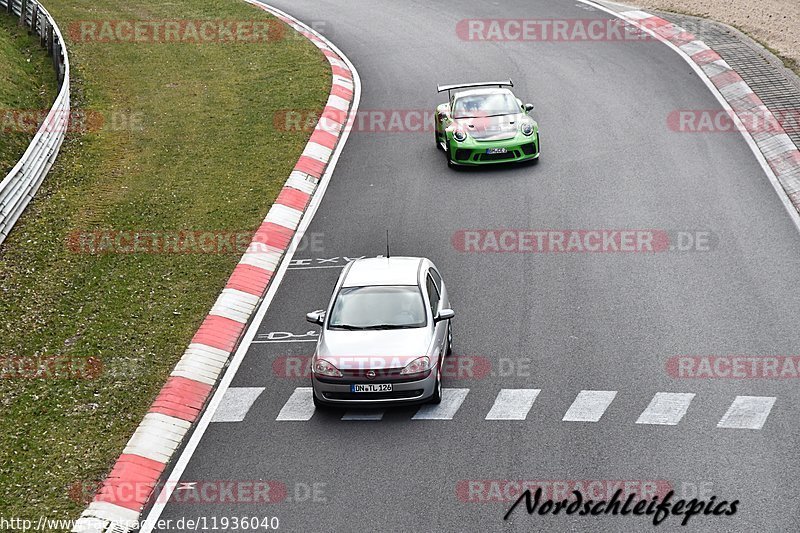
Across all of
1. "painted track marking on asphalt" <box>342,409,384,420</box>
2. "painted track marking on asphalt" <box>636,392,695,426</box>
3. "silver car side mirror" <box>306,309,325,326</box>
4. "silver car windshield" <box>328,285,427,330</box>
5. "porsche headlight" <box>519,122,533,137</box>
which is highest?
"porsche headlight" <box>519,122,533,137</box>

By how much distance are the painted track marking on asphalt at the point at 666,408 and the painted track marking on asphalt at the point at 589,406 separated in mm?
477

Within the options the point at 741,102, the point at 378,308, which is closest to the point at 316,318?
the point at 378,308

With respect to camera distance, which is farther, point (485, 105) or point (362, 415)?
point (485, 105)

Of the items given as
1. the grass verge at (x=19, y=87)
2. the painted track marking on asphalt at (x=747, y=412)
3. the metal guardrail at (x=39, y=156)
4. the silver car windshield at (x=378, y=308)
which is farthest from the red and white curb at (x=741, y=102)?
the grass verge at (x=19, y=87)

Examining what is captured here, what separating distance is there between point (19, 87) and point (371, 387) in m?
14.1

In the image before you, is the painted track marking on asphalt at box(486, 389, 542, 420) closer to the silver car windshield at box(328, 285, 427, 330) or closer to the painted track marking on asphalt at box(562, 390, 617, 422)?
the painted track marking on asphalt at box(562, 390, 617, 422)

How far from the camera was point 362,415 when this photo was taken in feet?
Answer: 41.0

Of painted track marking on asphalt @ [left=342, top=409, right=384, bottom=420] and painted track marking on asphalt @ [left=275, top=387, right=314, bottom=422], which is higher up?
painted track marking on asphalt @ [left=342, top=409, right=384, bottom=420]

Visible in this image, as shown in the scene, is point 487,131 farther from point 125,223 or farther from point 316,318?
point 316,318

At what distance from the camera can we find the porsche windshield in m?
20.3

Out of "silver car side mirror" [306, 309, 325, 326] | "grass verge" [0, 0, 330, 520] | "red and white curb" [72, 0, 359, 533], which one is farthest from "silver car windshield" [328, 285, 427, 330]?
"grass verge" [0, 0, 330, 520]

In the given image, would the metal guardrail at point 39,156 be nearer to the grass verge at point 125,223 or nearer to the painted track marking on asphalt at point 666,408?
the grass verge at point 125,223

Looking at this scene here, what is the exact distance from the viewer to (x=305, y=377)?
13.4m

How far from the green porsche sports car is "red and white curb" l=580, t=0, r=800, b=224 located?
457 centimetres
